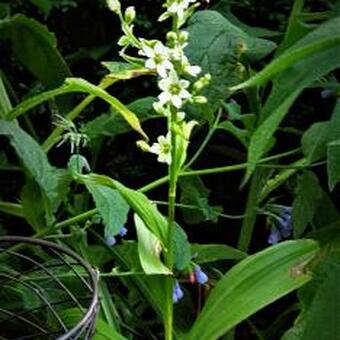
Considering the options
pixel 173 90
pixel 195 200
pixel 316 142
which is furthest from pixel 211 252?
pixel 173 90

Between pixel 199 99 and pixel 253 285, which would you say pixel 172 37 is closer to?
pixel 199 99

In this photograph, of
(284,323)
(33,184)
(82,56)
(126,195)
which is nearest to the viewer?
(126,195)

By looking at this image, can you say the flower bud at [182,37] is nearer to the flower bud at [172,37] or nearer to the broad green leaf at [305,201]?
the flower bud at [172,37]

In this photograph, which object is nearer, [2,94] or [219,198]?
[2,94]

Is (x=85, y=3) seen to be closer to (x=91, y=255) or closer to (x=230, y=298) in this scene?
(x=91, y=255)

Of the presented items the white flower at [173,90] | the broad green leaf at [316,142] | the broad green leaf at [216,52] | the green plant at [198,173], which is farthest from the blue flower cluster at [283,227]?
the white flower at [173,90]

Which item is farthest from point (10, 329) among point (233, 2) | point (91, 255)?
point (233, 2)
